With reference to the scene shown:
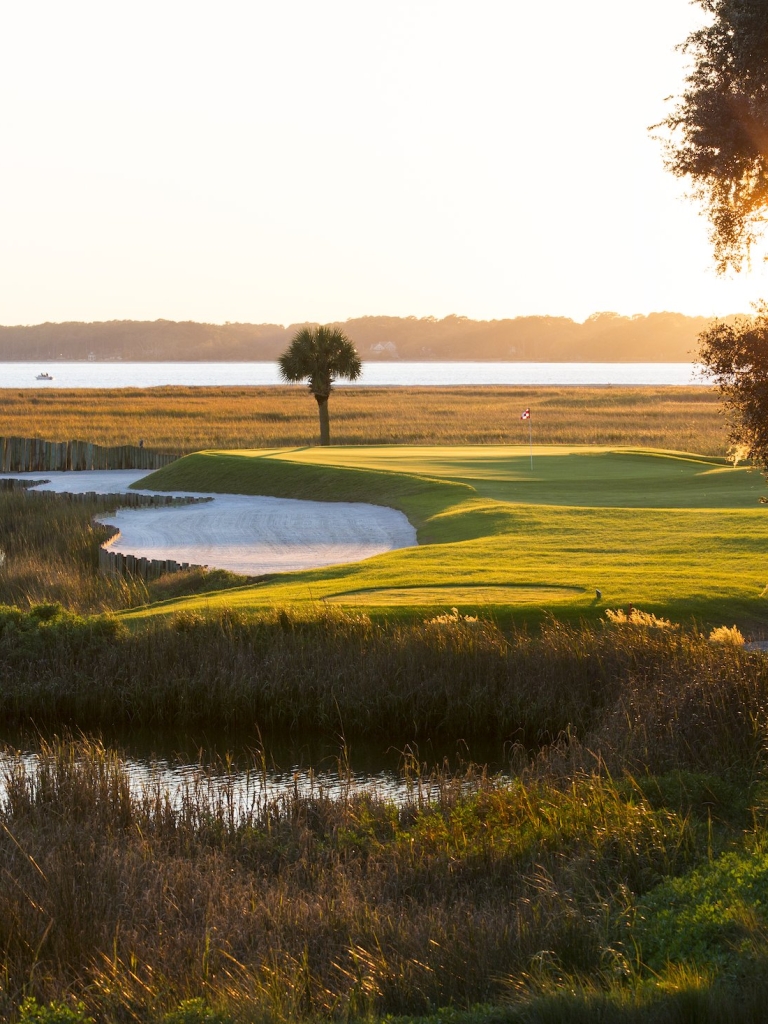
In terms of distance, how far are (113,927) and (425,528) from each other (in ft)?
57.8

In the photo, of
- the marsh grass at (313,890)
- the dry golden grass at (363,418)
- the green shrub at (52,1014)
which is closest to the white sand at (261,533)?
the marsh grass at (313,890)

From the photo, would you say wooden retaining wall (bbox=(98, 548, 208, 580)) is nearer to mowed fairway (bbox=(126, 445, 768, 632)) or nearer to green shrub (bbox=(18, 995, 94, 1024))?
mowed fairway (bbox=(126, 445, 768, 632))

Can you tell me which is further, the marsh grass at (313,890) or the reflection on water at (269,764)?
the reflection on water at (269,764)

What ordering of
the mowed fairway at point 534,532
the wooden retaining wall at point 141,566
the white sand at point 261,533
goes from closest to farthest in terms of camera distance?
the mowed fairway at point 534,532 < the wooden retaining wall at point 141,566 < the white sand at point 261,533

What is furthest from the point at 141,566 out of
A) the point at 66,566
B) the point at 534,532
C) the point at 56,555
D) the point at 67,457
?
the point at 67,457

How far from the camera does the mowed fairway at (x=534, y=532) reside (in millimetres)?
15625

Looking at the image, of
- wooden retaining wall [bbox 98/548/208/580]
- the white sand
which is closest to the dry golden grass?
the white sand

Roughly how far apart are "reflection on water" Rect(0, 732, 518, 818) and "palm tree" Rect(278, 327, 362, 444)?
111 ft

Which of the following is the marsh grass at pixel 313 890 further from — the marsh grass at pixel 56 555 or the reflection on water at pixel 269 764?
the marsh grass at pixel 56 555

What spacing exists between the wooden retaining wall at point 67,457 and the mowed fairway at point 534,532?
5.65m

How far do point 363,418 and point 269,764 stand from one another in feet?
198

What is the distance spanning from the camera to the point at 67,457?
4372 centimetres

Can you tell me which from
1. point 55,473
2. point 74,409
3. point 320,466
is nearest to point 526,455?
point 320,466

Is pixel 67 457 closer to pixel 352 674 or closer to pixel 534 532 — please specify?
pixel 534 532
